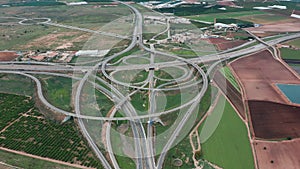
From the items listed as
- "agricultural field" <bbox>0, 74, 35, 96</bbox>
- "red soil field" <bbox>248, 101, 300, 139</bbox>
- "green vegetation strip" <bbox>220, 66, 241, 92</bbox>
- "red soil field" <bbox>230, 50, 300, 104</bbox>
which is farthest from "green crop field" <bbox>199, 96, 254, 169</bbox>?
"agricultural field" <bbox>0, 74, 35, 96</bbox>

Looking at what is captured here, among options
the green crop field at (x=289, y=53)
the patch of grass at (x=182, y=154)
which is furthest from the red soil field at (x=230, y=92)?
the green crop field at (x=289, y=53)

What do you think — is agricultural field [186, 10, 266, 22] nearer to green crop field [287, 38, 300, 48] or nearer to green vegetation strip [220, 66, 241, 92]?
green crop field [287, 38, 300, 48]

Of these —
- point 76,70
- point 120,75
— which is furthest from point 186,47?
point 76,70

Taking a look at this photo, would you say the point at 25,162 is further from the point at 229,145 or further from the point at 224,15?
the point at 224,15

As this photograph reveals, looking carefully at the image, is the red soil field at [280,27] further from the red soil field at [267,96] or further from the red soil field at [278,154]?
the red soil field at [278,154]

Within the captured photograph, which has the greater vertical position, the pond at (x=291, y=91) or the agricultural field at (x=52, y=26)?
the agricultural field at (x=52, y=26)

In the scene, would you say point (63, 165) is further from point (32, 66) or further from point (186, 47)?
point (186, 47)
